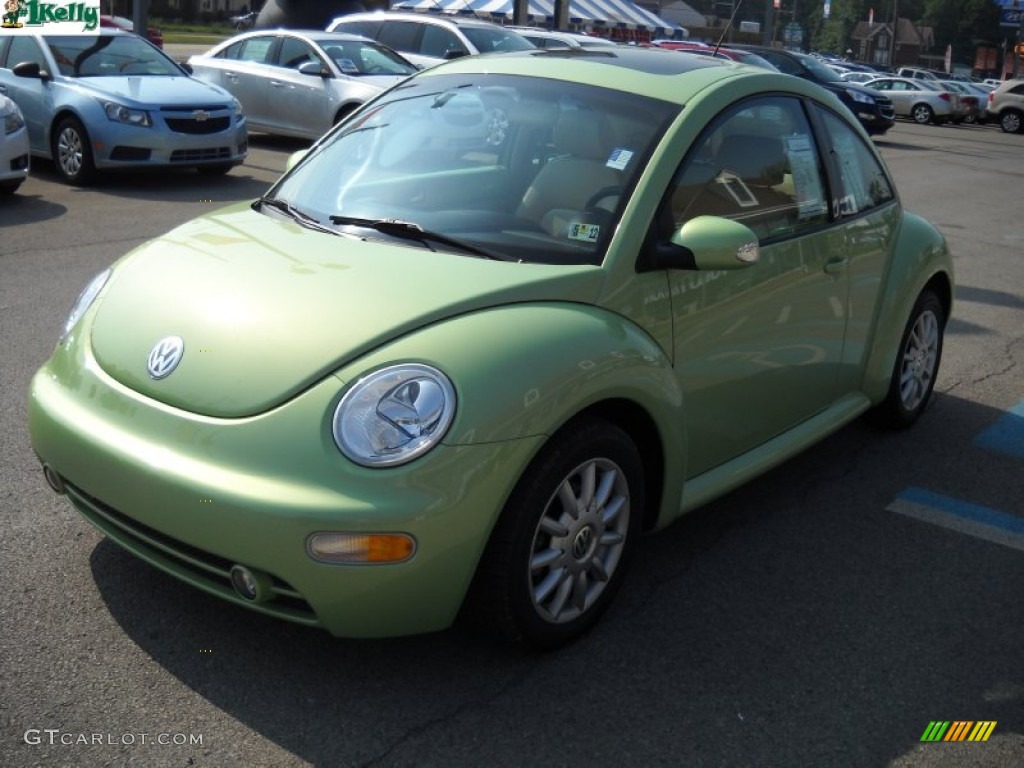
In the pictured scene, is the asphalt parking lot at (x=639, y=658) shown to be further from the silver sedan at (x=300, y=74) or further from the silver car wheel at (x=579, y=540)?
the silver sedan at (x=300, y=74)

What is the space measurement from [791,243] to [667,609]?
142cm

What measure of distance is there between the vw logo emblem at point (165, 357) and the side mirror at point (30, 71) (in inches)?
381

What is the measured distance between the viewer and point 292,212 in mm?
4270

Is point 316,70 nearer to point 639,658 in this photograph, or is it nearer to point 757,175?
point 757,175

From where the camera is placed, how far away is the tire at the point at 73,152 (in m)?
11.5

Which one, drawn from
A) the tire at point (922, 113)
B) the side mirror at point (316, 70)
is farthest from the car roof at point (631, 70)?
the tire at point (922, 113)

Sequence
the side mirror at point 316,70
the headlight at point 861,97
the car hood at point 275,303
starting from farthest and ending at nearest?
the headlight at point 861,97 → the side mirror at point 316,70 → the car hood at point 275,303

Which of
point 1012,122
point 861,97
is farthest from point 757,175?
point 1012,122

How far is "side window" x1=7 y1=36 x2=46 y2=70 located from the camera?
12289mm

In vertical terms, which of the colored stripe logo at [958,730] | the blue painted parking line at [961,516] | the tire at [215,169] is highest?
the tire at [215,169]

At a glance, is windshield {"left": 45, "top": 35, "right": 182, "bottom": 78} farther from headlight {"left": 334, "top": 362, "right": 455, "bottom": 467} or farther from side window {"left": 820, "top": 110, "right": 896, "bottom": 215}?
headlight {"left": 334, "top": 362, "right": 455, "bottom": 467}

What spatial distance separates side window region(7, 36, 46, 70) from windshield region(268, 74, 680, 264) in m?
8.96

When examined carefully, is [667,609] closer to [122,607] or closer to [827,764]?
[827,764]

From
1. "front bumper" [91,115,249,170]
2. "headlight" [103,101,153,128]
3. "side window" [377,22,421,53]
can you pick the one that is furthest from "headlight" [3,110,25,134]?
"side window" [377,22,421,53]
